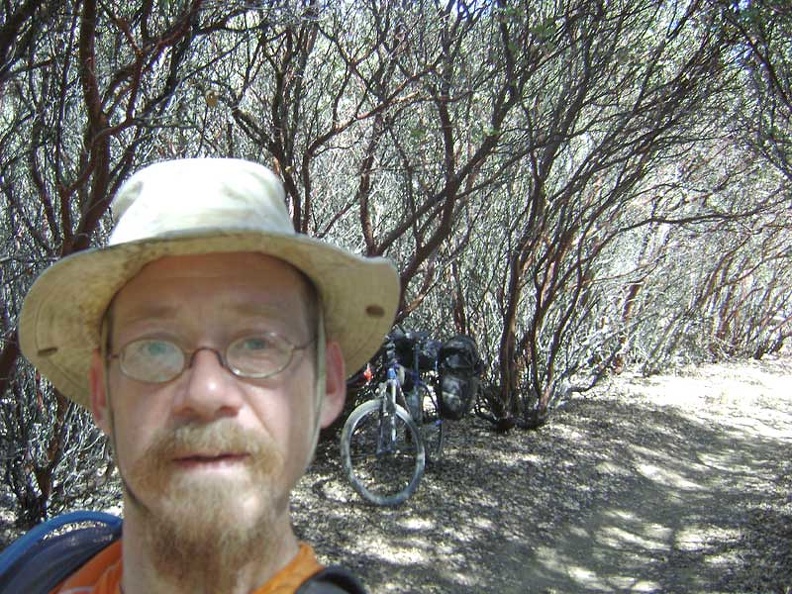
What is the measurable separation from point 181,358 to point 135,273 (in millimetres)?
176

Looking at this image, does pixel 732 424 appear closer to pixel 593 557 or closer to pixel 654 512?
pixel 654 512

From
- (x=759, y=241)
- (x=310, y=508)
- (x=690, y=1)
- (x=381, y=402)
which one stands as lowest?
(x=310, y=508)

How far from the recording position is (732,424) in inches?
396

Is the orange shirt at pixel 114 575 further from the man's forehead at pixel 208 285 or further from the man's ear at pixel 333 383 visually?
the man's forehead at pixel 208 285

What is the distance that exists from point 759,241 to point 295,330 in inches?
578

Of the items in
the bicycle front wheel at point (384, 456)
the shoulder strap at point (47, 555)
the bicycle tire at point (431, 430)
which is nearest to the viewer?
the shoulder strap at point (47, 555)

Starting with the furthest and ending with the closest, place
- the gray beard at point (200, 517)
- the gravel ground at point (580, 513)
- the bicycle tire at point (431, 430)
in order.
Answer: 1. the bicycle tire at point (431, 430)
2. the gravel ground at point (580, 513)
3. the gray beard at point (200, 517)

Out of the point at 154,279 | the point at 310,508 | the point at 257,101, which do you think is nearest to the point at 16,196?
the point at 257,101

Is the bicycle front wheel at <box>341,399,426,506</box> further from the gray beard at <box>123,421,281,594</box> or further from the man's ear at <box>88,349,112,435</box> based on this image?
the gray beard at <box>123,421,281,594</box>

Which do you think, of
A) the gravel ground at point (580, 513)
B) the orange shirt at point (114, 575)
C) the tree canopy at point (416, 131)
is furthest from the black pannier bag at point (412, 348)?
the orange shirt at point (114, 575)

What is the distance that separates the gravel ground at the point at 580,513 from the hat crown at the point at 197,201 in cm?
395

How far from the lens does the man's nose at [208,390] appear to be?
1.20m

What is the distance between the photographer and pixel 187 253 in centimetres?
128

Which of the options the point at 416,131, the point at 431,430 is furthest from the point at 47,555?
the point at 431,430
